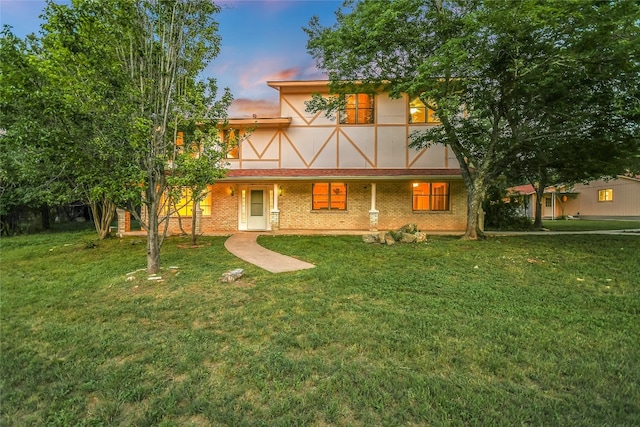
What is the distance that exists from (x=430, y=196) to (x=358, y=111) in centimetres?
524

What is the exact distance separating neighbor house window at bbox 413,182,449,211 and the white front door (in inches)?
286

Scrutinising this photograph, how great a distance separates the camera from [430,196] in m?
14.2

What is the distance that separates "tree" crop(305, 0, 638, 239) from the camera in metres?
7.49

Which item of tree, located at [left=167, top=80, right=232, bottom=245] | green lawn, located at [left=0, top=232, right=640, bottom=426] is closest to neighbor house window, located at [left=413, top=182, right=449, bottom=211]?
green lawn, located at [left=0, top=232, right=640, bottom=426]

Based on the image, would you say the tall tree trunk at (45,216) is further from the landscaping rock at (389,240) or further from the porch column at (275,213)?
the landscaping rock at (389,240)

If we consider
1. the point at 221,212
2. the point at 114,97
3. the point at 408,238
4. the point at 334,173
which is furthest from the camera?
the point at 221,212

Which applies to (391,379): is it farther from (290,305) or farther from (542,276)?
(542,276)

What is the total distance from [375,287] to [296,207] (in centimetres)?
952

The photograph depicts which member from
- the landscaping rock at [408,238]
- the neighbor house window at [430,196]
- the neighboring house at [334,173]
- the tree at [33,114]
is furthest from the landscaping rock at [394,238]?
the tree at [33,114]

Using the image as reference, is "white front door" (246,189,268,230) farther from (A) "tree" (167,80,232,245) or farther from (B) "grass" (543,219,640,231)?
(B) "grass" (543,219,640,231)

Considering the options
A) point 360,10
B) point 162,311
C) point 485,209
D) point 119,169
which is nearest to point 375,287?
point 162,311

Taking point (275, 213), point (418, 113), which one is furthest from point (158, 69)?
point (418, 113)

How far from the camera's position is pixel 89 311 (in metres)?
4.45

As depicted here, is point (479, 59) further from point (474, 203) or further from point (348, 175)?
point (348, 175)
